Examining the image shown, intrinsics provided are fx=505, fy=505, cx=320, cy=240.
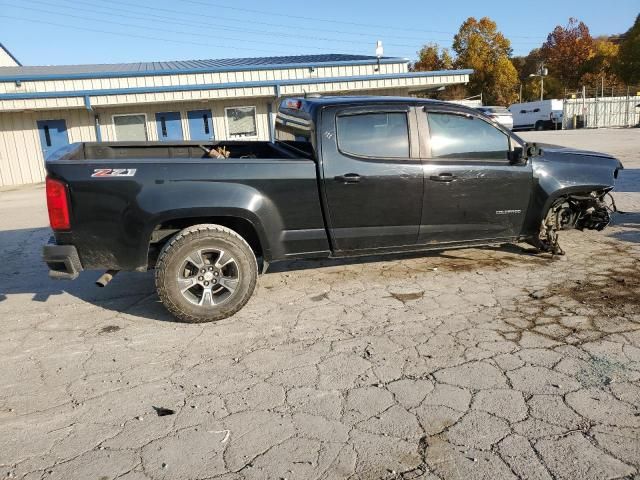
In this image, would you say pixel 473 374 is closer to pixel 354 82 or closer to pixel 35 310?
pixel 35 310

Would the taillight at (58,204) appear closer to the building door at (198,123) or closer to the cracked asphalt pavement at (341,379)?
the cracked asphalt pavement at (341,379)

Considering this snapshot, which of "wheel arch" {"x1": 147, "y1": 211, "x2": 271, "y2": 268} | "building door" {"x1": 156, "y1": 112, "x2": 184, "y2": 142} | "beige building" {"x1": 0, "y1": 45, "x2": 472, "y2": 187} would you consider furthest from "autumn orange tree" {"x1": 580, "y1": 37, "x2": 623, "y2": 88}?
"wheel arch" {"x1": 147, "y1": 211, "x2": 271, "y2": 268}

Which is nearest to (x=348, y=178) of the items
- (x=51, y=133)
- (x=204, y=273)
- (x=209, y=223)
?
(x=209, y=223)

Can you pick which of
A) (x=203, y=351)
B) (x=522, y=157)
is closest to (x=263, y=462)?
(x=203, y=351)

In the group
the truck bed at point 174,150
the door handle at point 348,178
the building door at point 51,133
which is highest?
the building door at point 51,133

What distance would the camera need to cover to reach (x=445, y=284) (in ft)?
17.0

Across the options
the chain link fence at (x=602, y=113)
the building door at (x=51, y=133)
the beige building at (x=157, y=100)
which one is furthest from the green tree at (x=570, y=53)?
the building door at (x=51, y=133)

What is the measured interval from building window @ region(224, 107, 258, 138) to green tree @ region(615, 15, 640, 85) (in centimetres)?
4063

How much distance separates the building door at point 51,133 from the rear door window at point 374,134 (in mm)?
16079

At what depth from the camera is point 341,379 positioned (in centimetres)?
337

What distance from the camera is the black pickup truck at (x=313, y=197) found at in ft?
13.7

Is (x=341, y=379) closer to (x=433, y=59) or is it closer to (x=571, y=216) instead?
(x=571, y=216)

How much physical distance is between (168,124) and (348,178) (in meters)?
15.7

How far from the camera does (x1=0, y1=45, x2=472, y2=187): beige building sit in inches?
670
